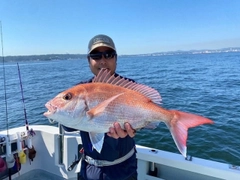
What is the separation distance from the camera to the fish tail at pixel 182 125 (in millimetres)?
1627

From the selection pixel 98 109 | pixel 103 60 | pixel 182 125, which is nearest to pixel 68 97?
pixel 98 109

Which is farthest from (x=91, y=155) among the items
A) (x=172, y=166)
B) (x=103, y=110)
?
A: (x=172, y=166)

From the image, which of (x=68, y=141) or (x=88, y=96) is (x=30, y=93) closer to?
(x=68, y=141)

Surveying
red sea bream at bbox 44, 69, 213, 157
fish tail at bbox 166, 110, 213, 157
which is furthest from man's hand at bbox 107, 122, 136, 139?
fish tail at bbox 166, 110, 213, 157

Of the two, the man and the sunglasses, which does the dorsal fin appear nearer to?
the man

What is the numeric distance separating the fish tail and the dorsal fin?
237 mm

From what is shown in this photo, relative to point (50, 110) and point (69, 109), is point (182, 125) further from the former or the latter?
point (50, 110)

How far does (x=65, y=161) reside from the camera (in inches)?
155

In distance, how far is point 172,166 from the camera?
120 inches

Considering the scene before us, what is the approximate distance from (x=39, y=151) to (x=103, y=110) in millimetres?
3248

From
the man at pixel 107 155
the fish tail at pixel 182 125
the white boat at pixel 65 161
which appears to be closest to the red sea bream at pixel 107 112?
the fish tail at pixel 182 125

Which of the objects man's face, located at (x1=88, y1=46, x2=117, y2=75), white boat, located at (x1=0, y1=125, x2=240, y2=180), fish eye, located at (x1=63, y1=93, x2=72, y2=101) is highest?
man's face, located at (x1=88, y1=46, x2=117, y2=75)

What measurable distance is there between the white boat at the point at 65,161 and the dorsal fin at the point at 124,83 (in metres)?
1.52

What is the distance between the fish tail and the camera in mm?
1627
